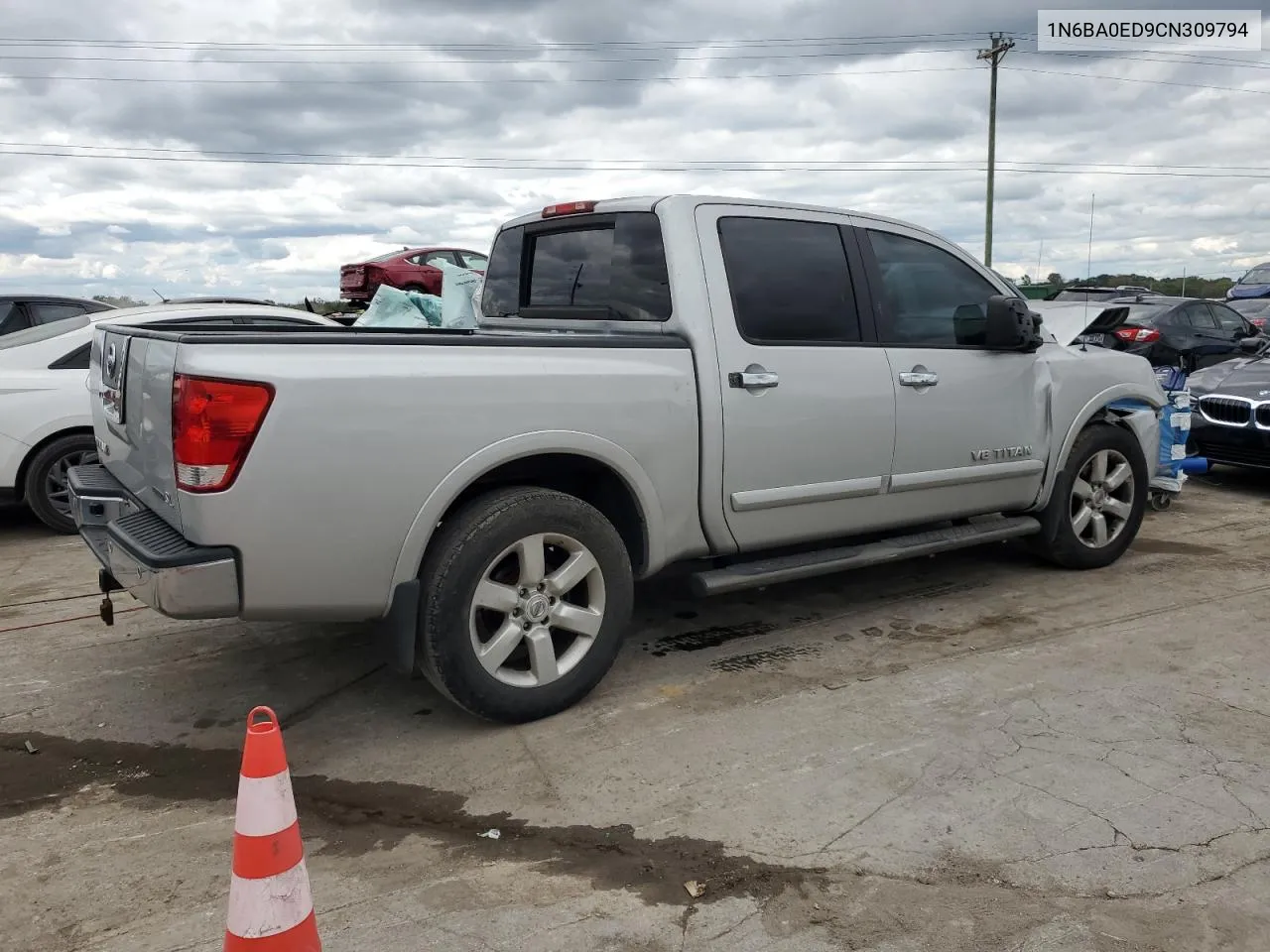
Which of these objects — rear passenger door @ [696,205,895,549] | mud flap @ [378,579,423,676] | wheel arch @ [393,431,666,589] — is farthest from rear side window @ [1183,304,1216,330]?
mud flap @ [378,579,423,676]

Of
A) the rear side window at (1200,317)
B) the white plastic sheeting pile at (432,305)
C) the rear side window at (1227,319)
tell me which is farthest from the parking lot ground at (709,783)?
the rear side window at (1227,319)

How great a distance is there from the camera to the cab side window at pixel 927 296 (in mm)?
4660

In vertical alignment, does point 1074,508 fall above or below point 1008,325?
below

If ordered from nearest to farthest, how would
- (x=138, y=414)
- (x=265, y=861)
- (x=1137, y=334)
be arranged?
(x=265, y=861), (x=138, y=414), (x=1137, y=334)

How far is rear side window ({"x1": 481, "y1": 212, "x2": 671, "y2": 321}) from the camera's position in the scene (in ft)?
13.5

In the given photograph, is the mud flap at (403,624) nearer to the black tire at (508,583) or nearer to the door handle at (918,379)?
the black tire at (508,583)

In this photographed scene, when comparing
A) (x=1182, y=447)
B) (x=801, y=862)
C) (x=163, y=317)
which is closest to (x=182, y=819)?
(x=801, y=862)

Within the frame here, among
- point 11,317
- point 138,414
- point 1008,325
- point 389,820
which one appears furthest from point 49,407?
point 1008,325

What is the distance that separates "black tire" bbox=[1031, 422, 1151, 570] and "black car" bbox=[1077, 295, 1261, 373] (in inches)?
259

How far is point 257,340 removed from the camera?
3039 millimetres

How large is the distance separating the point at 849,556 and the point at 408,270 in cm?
1573

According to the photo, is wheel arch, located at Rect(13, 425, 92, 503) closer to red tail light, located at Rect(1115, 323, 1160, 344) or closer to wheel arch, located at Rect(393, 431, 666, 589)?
wheel arch, located at Rect(393, 431, 666, 589)

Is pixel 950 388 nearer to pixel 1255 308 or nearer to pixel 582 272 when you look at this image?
pixel 582 272

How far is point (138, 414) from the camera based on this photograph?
3.38 meters
